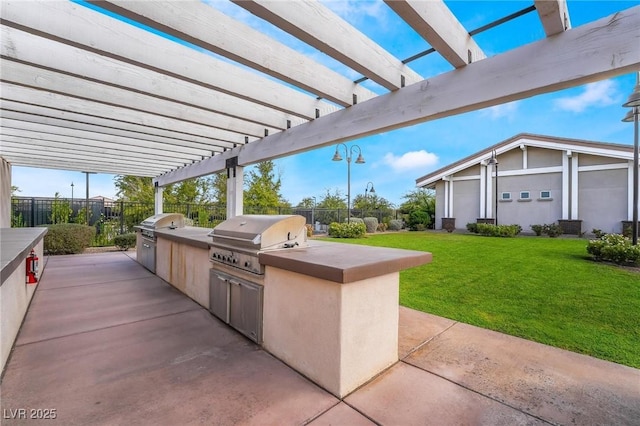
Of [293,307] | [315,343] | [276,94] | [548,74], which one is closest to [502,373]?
[315,343]

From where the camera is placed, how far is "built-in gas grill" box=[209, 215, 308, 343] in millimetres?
2596

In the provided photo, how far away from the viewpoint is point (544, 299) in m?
4.04

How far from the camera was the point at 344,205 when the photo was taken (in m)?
23.1

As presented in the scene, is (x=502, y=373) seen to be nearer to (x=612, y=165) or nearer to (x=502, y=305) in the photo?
(x=502, y=305)

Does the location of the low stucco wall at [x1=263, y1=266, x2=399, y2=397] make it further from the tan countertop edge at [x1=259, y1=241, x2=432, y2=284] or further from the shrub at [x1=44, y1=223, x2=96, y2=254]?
the shrub at [x1=44, y1=223, x2=96, y2=254]

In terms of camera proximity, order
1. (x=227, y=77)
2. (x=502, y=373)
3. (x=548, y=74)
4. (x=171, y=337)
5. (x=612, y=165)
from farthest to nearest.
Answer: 1. (x=612, y=165)
2. (x=227, y=77)
3. (x=171, y=337)
4. (x=502, y=373)
5. (x=548, y=74)

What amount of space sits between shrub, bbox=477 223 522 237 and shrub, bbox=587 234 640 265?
5.84 metres

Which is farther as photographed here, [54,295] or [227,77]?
[54,295]

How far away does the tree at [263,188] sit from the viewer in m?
16.7

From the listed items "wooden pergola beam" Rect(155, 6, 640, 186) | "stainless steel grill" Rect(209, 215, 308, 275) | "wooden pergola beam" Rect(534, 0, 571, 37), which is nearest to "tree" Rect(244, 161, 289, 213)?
"stainless steel grill" Rect(209, 215, 308, 275)

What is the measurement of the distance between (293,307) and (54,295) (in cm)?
400

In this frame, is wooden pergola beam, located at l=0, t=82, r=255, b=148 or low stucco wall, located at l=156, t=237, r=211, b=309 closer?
wooden pergola beam, located at l=0, t=82, r=255, b=148

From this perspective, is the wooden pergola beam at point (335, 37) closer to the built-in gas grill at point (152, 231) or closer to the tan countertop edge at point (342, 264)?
the tan countertop edge at point (342, 264)

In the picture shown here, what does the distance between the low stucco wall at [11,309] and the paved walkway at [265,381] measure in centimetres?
10
